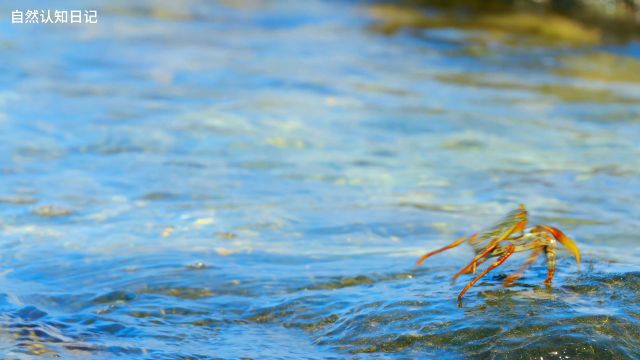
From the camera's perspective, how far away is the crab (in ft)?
10.1

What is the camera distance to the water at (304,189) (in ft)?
10.2

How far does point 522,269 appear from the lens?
11.1 feet

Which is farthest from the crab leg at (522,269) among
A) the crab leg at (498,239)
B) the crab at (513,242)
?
the crab leg at (498,239)

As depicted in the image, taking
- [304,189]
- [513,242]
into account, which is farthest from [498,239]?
[304,189]

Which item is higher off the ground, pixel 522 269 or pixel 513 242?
pixel 513 242

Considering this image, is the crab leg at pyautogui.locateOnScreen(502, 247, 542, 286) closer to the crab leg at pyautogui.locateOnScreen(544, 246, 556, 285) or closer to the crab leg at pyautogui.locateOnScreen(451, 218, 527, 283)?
the crab leg at pyautogui.locateOnScreen(544, 246, 556, 285)

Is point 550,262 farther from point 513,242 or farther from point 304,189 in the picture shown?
point 304,189

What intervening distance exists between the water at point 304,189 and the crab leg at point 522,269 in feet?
0.16

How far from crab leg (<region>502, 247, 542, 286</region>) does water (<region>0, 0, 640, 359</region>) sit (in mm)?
49

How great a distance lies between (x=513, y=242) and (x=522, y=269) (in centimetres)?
26

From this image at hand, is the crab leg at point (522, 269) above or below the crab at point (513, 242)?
below

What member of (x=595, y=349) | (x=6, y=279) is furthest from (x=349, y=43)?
(x=595, y=349)

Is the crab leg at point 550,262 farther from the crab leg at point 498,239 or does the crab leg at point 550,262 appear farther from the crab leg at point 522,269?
the crab leg at point 498,239

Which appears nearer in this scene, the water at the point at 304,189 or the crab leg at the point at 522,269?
the water at the point at 304,189
